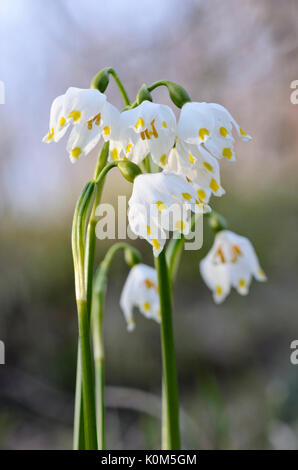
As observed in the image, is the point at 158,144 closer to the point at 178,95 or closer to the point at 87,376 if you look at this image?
the point at 178,95

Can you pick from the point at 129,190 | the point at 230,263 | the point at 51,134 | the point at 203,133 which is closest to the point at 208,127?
the point at 203,133

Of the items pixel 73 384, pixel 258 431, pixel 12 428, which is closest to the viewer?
pixel 258 431

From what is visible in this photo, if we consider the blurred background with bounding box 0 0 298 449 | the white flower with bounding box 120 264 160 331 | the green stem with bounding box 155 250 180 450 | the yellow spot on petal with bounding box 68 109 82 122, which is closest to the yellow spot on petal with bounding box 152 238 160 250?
the green stem with bounding box 155 250 180 450

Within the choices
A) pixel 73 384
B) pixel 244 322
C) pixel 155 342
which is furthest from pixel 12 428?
pixel 244 322

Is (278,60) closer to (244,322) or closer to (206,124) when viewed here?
(244,322)

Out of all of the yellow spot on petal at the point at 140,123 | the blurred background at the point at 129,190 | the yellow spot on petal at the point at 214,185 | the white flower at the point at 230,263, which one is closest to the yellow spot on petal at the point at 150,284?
the white flower at the point at 230,263
